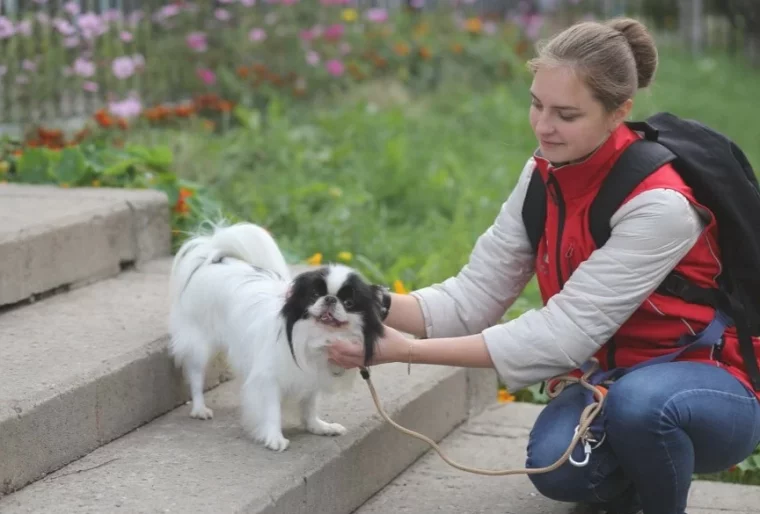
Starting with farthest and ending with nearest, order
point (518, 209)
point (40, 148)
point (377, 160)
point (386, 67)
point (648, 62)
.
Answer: point (386, 67)
point (377, 160)
point (40, 148)
point (518, 209)
point (648, 62)

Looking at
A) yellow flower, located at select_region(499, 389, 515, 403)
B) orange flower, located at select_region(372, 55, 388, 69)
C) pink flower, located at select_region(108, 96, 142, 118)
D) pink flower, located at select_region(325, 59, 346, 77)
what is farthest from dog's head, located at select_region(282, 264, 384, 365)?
orange flower, located at select_region(372, 55, 388, 69)

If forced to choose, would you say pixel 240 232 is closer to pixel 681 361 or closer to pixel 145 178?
pixel 681 361

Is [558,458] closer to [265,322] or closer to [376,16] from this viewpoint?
[265,322]

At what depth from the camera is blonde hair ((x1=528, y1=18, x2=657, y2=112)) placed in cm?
280

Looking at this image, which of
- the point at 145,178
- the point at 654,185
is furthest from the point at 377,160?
the point at 654,185

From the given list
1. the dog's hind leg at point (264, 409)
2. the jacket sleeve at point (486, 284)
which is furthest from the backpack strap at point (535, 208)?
the dog's hind leg at point (264, 409)

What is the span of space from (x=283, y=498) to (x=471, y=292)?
2.77 ft

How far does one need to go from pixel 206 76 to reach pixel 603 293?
5150mm

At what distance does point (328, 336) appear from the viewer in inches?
111

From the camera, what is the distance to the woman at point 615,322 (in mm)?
2807

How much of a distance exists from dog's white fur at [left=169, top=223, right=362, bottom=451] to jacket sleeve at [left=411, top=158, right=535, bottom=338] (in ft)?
1.11

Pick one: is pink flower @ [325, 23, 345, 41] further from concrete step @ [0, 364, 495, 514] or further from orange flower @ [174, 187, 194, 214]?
concrete step @ [0, 364, 495, 514]

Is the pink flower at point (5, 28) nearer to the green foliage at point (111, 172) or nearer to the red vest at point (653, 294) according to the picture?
the green foliage at point (111, 172)

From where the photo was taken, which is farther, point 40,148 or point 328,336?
point 40,148
